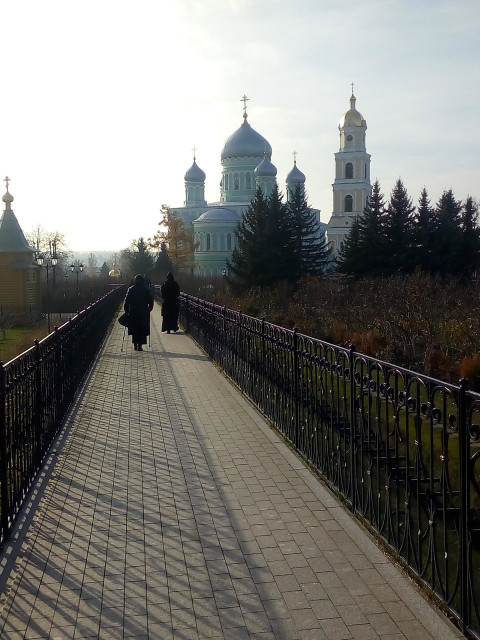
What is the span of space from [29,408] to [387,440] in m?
2.92

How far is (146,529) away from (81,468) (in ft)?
5.70

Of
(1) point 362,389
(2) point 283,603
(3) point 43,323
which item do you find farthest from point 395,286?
(2) point 283,603

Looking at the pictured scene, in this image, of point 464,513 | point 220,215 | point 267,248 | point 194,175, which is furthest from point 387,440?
point 194,175

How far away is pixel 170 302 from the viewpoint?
18.6 metres

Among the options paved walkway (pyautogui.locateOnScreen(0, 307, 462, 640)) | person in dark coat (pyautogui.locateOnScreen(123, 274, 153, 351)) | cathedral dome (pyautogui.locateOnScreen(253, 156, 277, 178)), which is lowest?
paved walkway (pyautogui.locateOnScreen(0, 307, 462, 640))

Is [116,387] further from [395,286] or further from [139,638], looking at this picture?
[395,286]

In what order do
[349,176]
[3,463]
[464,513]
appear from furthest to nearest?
[349,176] → [3,463] → [464,513]

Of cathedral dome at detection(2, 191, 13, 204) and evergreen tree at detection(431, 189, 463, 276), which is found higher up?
cathedral dome at detection(2, 191, 13, 204)

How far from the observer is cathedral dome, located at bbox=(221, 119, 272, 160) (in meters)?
64.0

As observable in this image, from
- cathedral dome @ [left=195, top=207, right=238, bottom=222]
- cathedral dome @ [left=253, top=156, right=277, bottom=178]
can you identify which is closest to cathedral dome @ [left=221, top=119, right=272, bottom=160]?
cathedral dome @ [left=253, top=156, right=277, bottom=178]

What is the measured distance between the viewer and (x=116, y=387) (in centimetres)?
1065

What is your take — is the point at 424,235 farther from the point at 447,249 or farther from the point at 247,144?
the point at 247,144

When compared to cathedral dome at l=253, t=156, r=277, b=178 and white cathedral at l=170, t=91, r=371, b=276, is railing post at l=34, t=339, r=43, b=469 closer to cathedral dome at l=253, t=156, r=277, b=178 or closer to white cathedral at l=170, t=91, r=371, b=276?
white cathedral at l=170, t=91, r=371, b=276

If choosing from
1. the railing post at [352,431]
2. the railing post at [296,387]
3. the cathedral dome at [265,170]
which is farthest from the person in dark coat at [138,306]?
the cathedral dome at [265,170]
